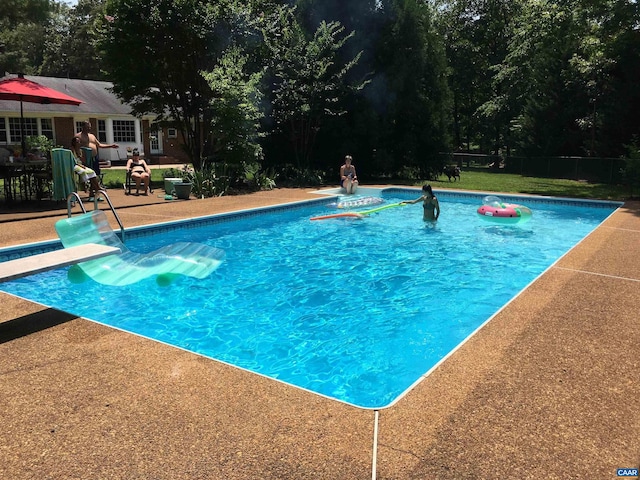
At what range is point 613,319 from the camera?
513 centimetres

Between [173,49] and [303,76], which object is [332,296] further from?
[173,49]

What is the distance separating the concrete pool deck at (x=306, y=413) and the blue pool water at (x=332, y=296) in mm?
1086

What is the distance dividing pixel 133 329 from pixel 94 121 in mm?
26877

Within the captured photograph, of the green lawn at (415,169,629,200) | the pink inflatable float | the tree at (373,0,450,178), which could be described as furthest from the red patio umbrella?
the green lawn at (415,169,629,200)

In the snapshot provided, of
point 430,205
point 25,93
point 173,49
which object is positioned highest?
point 173,49

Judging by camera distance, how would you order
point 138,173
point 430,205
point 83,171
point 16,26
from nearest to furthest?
point 83,171
point 430,205
point 138,173
point 16,26

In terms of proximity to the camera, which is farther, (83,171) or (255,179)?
(255,179)

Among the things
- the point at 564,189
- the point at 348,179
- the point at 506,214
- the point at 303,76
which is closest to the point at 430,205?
the point at 506,214

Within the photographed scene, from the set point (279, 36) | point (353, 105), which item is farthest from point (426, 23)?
point (279, 36)

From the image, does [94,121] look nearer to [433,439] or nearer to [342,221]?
[342,221]

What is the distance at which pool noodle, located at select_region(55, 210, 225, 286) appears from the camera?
7.26 m

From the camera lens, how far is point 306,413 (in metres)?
3.35

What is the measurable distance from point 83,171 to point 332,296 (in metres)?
6.00

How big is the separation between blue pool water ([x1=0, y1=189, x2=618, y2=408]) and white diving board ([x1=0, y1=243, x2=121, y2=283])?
2.91 ft
